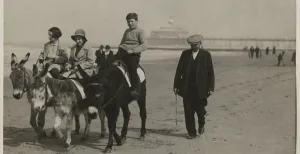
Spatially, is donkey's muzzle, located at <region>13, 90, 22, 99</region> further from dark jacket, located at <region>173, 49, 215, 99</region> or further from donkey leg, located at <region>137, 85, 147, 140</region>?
dark jacket, located at <region>173, 49, 215, 99</region>

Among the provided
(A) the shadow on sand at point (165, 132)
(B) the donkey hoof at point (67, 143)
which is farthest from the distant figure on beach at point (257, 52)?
(B) the donkey hoof at point (67, 143)

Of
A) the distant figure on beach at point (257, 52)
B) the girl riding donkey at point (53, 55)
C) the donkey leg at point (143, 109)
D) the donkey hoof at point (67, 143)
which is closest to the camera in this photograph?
the donkey hoof at point (67, 143)

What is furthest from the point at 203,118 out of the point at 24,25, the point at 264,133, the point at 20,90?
the point at 24,25

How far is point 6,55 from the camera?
3.97 m

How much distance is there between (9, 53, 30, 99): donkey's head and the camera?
3.54 metres

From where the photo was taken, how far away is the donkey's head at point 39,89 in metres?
3.62

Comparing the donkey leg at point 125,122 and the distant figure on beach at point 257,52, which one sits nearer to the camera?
the donkey leg at point 125,122

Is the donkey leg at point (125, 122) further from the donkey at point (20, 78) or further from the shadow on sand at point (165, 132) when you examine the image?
the donkey at point (20, 78)

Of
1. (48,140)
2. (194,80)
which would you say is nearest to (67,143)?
(48,140)

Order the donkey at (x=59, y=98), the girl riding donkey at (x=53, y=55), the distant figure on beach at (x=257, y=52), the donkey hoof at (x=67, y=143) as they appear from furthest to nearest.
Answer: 1. the distant figure on beach at (x=257, y=52)
2. the girl riding donkey at (x=53, y=55)
3. the donkey hoof at (x=67, y=143)
4. the donkey at (x=59, y=98)

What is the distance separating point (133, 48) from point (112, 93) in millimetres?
450

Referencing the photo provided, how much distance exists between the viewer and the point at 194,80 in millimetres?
3830

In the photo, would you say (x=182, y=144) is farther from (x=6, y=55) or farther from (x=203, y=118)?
(x=6, y=55)

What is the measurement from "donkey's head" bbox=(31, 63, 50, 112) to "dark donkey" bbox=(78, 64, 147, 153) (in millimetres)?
341
